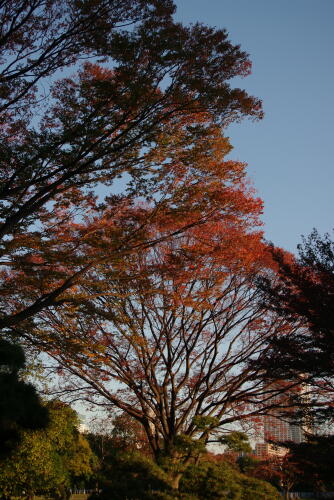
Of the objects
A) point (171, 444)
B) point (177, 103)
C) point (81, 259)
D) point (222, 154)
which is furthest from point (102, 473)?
point (177, 103)

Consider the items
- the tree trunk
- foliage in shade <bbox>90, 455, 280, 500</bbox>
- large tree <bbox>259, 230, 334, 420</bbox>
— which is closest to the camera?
large tree <bbox>259, 230, 334, 420</bbox>

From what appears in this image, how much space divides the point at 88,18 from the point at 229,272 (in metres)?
7.31

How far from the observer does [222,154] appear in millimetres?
8086

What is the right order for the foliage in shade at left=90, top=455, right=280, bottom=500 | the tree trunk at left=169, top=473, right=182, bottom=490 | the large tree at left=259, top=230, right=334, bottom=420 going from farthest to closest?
1. the tree trunk at left=169, top=473, right=182, bottom=490
2. the foliage in shade at left=90, top=455, right=280, bottom=500
3. the large tree at left=259, top=230, right=334, bottom=420

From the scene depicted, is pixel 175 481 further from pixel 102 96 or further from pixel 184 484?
pixel 102 96

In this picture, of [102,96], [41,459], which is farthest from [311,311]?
[41,459]

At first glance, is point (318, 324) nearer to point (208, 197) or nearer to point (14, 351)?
point (208, 197)

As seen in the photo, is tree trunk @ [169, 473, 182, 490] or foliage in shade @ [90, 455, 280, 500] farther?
tree trunk @ [169, 473, 182, 490]

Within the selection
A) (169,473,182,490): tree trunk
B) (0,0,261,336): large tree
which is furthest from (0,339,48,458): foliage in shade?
(169,473,182,490): tree trunk

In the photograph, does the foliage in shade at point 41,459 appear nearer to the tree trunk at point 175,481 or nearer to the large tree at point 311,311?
the tree trunk at point 175,481

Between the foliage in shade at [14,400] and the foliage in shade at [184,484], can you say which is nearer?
the foliage in shade at [14,400]

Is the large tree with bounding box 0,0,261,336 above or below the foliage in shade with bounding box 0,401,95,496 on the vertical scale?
above

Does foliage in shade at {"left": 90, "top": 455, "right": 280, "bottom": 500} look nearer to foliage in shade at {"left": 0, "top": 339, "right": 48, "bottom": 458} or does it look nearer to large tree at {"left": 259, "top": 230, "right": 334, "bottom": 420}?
foliage in shade at {"left": 0, "top": 339, "right": 48, "bottom": 458}

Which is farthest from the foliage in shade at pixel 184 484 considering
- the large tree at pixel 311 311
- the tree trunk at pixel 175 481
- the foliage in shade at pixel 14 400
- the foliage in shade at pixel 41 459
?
the large tree at pixel 311 311
